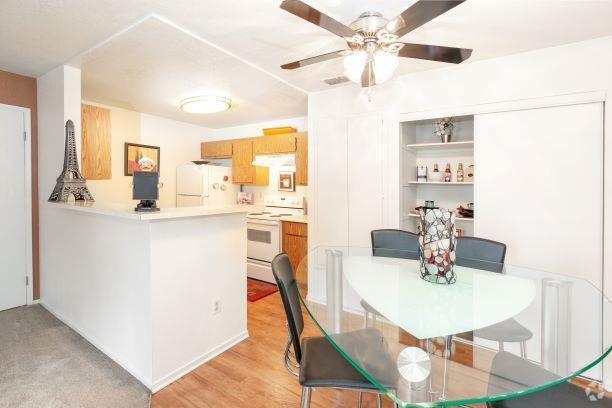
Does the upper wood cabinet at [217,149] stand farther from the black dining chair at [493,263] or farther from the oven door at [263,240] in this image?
the black dining chair at [493,263]

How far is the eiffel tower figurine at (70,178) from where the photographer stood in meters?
2.59

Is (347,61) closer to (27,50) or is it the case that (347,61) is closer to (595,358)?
(595,358)

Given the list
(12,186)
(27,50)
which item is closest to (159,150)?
(12,186)

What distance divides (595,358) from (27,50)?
4.00m

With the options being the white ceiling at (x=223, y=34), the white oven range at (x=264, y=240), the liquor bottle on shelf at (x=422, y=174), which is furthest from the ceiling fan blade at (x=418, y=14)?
the white oven range at (x=264, y=240)

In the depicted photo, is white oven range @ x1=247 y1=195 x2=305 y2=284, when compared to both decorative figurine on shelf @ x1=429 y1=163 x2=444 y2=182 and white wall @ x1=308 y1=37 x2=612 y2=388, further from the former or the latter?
decorative figurine on shelf @ x1=429 y1=163 x2=444 y2=182

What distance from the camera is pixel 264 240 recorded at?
4031 millimetres

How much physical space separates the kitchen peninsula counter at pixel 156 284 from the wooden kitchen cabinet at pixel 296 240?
123 cm

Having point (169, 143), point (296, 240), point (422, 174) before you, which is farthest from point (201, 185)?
point (422, 174)

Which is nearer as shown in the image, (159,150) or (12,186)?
(12,186)

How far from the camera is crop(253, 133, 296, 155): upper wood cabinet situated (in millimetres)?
4105

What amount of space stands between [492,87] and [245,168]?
3.32 metres

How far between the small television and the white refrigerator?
99.6 inches

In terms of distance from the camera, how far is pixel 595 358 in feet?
3.49
